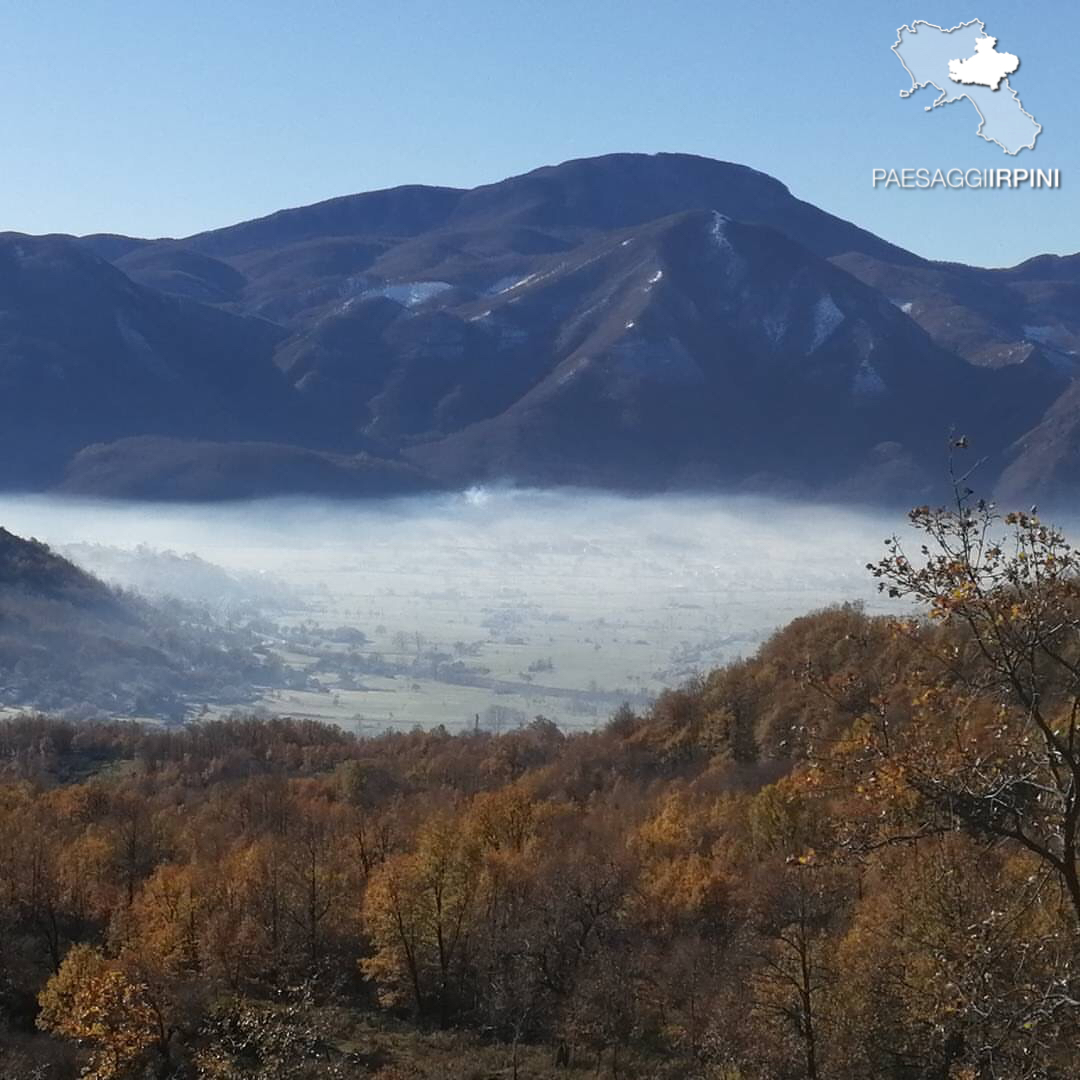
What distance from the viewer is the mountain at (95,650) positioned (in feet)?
378

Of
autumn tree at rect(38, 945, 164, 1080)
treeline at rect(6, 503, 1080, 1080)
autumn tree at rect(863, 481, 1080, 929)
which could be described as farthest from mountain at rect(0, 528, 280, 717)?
autumn tree at rect(863, 481, 1080, 929)

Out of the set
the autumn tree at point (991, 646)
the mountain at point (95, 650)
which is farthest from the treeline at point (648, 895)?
the mountain at point (95, 650)

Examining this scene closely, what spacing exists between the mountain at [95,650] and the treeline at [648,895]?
53.2m

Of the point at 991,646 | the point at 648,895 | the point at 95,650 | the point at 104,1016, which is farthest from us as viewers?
the point at 95,650

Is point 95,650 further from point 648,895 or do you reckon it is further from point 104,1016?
point 104,1016

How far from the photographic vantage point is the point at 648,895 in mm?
40125

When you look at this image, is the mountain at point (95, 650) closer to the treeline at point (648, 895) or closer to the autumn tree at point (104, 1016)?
the treeline at point (648, 895)

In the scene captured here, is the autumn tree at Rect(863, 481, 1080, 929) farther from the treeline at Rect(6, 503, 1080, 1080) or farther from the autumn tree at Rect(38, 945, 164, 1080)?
the autumn tree at Rect(38, 945, 164, 1080)

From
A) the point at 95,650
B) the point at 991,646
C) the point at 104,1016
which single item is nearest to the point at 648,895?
the point at 104,1016

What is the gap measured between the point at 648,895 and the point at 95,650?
323 ft

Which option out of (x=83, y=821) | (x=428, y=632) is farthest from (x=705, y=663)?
(x=83, y=821)

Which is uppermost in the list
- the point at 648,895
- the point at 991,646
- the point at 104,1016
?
the point at 991,646

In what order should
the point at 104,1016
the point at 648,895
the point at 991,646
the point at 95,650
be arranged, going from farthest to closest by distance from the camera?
1. the point at 95,650
2. the point at 648,895
3. the point at 104,1016
4. the point at 991,646

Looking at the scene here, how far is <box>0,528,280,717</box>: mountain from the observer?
11512 centimetres
